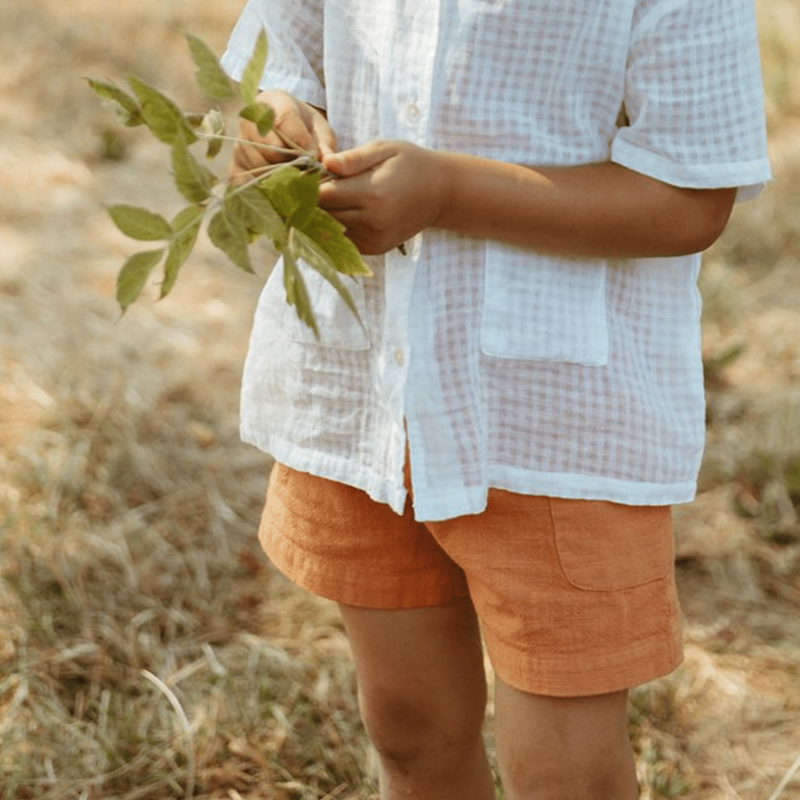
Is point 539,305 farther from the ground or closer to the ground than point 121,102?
closer to the ground

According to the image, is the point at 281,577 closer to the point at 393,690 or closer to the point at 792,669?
the point at 792,669

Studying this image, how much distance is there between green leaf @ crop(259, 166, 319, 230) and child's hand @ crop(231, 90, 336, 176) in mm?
72

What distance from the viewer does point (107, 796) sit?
220 cm

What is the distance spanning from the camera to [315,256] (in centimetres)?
118

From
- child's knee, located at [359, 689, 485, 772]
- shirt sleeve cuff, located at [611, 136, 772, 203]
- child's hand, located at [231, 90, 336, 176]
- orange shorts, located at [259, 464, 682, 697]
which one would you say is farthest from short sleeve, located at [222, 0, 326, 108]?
child's knee, located at [359, 689, 485, 772]

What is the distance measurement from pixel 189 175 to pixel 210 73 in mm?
92

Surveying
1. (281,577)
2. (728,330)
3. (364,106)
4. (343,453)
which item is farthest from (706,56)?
(728,330)

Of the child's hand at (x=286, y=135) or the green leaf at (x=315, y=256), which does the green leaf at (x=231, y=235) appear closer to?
the green leaf at (x=315, y=256)

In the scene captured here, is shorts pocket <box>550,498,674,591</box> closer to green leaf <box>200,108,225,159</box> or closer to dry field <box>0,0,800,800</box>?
green leaf <box>200,108,225,159</box>

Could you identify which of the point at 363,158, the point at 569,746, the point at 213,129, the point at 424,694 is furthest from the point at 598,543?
the point at 213,129

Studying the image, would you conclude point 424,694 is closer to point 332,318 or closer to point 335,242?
point 332,318

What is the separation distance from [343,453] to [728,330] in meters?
2.43

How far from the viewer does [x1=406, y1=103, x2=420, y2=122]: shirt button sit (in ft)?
4.49

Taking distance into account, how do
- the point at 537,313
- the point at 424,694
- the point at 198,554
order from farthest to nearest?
the point at 198,554
the point at 424,694
the point at 537,313
